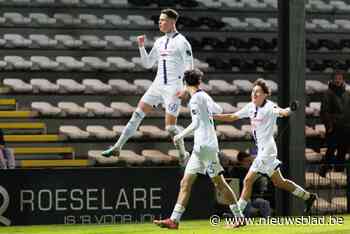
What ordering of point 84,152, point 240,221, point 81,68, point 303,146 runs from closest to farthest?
point 240,221, point 303,146, point 84,152, point 81,68

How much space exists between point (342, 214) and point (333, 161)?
2813 mm

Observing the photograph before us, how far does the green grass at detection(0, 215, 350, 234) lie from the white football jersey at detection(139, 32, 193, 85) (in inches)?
85.8

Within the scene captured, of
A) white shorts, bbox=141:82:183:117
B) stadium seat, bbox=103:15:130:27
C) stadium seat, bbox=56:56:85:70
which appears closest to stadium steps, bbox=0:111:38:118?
stadium seat, bbox=56:56:85:70

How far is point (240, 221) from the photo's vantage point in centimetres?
1336

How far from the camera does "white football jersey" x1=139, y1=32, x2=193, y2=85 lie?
14.3m

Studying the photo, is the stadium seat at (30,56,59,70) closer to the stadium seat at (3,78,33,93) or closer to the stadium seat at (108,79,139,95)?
the stadium seat at (3,78,33,93)

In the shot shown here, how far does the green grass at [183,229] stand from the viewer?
12938mm

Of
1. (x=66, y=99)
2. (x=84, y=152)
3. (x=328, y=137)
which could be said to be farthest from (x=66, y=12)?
(x=328, y=137)

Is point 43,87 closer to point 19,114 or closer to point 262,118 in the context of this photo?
point 19,114

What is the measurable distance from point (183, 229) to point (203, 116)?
64.7 inches

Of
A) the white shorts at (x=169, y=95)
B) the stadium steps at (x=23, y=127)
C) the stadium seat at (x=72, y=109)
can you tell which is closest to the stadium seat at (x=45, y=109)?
the stadium seat at (x=72, y=109)

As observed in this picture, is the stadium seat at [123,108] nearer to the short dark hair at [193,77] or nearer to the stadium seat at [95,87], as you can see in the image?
the stadium seat at [95,87]

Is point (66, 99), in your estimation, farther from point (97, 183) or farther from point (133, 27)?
point (97, 183)

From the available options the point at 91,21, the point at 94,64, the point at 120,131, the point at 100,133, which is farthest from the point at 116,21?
the point at 100,133
